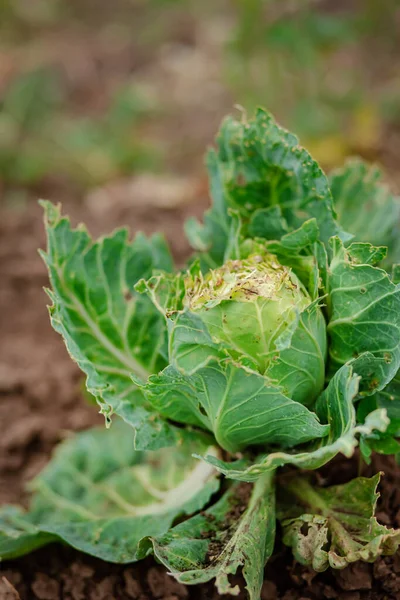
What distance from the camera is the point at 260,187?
2859 mm

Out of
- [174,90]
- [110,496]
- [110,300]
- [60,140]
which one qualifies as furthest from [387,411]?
[174,90]

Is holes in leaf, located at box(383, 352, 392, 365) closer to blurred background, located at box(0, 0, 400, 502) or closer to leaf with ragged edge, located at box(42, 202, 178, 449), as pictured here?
leaf with ragged edge, located at box(42, 202, 178, 449)

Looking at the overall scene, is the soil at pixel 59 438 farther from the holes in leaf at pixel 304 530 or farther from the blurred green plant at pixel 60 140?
the blurred green plant at pixel 60 140

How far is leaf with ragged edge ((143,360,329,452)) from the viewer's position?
213 centimetres

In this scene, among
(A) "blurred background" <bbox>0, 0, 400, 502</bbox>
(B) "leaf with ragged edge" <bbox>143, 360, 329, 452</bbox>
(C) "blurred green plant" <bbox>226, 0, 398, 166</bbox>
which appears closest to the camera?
(B) "leaf with ragged edge" <bbox>143, 360, 329, 452</bbox>

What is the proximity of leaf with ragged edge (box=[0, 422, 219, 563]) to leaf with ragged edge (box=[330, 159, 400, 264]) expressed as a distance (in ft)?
3.83

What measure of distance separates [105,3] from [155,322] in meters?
9.02

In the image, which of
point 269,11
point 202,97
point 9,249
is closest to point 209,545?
point 9,249

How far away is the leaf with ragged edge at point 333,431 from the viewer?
192cm

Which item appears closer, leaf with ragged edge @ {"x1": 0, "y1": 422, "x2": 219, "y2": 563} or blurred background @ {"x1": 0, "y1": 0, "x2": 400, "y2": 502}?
leaf with ragged edge @ {"x1": 0, "y1": 422, "x2": 219, "y2": 563}

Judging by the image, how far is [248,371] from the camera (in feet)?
6.77

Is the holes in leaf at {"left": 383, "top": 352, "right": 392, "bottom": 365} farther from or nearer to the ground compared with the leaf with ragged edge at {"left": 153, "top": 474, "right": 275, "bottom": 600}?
farther from the ground

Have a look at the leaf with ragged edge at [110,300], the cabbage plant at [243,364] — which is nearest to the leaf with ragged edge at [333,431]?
the cabbage plant at [243,364]

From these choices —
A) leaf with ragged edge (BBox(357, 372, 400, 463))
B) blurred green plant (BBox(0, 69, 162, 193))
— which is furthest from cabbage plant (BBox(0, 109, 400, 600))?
blurred green plant (BBox(0, 69, 162, 193))
